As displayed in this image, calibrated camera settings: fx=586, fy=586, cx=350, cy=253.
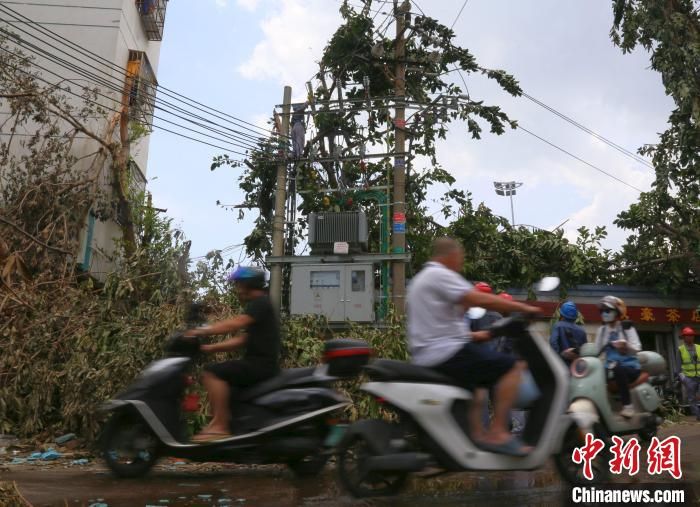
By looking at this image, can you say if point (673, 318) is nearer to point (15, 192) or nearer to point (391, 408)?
point (391, 408)

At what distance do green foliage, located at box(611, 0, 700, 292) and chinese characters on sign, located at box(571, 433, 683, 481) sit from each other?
10.3m

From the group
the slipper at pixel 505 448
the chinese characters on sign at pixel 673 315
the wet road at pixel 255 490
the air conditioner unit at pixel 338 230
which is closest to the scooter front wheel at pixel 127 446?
the wet road at pixel 255 490

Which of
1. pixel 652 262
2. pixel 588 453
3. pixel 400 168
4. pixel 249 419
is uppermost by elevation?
pixel 400 168

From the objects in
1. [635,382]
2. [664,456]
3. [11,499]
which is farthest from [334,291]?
[11,499]

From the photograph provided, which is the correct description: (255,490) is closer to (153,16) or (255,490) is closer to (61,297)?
(61,297)

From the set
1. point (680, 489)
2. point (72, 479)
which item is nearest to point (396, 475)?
point (680, 489)

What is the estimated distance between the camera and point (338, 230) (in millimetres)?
11812

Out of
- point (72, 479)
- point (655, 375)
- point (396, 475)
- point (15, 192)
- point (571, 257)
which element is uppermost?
point (15, 192)

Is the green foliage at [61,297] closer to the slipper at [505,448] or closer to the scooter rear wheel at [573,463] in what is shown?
the slipper at [505,448]

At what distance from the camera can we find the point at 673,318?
14508mm

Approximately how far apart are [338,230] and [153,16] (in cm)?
960

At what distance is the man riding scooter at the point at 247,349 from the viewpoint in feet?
14.1

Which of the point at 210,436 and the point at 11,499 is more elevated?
the point at 210,436

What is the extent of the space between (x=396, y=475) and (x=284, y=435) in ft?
3.57
